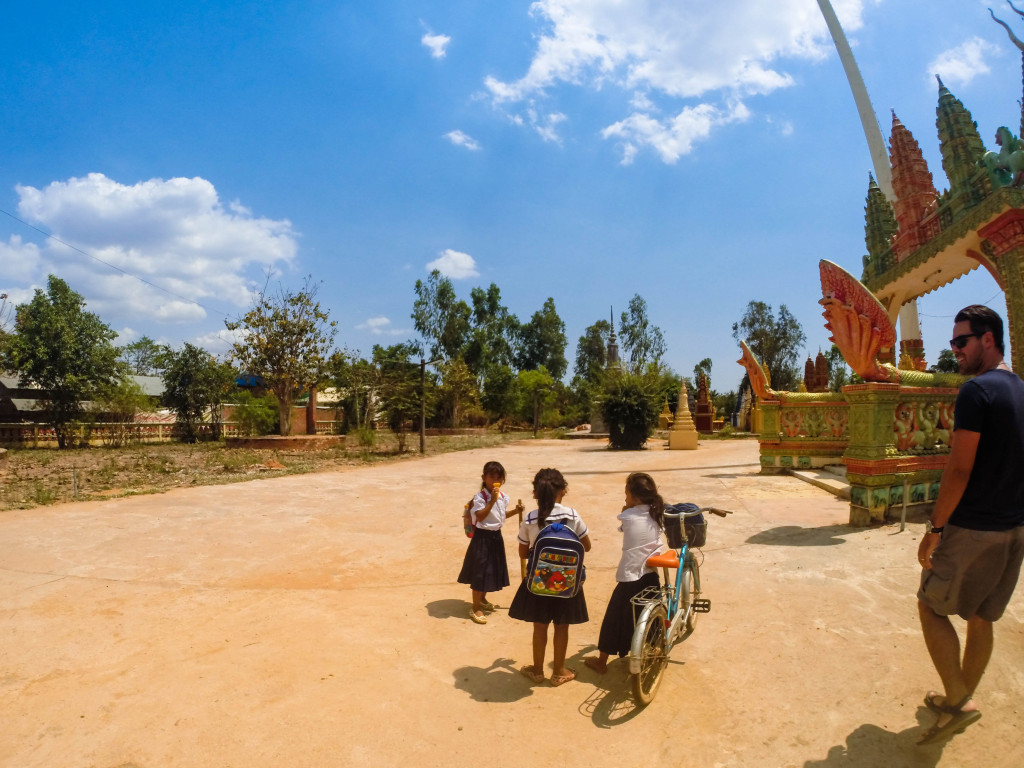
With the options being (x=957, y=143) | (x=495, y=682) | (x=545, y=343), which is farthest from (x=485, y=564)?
(x=545, y=343)

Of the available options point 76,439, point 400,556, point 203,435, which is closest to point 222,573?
point 400,556

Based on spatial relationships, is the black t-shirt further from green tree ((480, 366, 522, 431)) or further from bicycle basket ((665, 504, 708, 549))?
green tree ((480, 366, 522, 431))

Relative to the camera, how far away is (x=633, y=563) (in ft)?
10.9

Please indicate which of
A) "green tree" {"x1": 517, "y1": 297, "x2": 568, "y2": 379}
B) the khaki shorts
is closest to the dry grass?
the khaki shorts

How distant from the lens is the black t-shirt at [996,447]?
241 centimetres

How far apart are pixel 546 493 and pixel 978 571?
76.7 inches

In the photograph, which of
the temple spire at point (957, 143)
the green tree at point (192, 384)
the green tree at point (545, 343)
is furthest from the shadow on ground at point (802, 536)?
the green tree at point (545, 343)

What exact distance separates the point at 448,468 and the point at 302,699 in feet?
39.2

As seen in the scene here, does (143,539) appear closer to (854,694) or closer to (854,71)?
(854,694)

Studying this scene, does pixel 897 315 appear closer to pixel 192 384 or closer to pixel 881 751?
pixel 881 751

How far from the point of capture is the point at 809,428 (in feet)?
39.2

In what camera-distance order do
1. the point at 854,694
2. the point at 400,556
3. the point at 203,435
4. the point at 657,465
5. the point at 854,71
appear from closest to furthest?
the point at 854,694 → the point at 400,556 → the point at 657,465 → the point at 854,71 → the point at 203,435

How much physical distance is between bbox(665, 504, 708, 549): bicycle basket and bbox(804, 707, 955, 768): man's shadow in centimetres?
116

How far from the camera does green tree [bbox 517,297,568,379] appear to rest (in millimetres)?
53094
